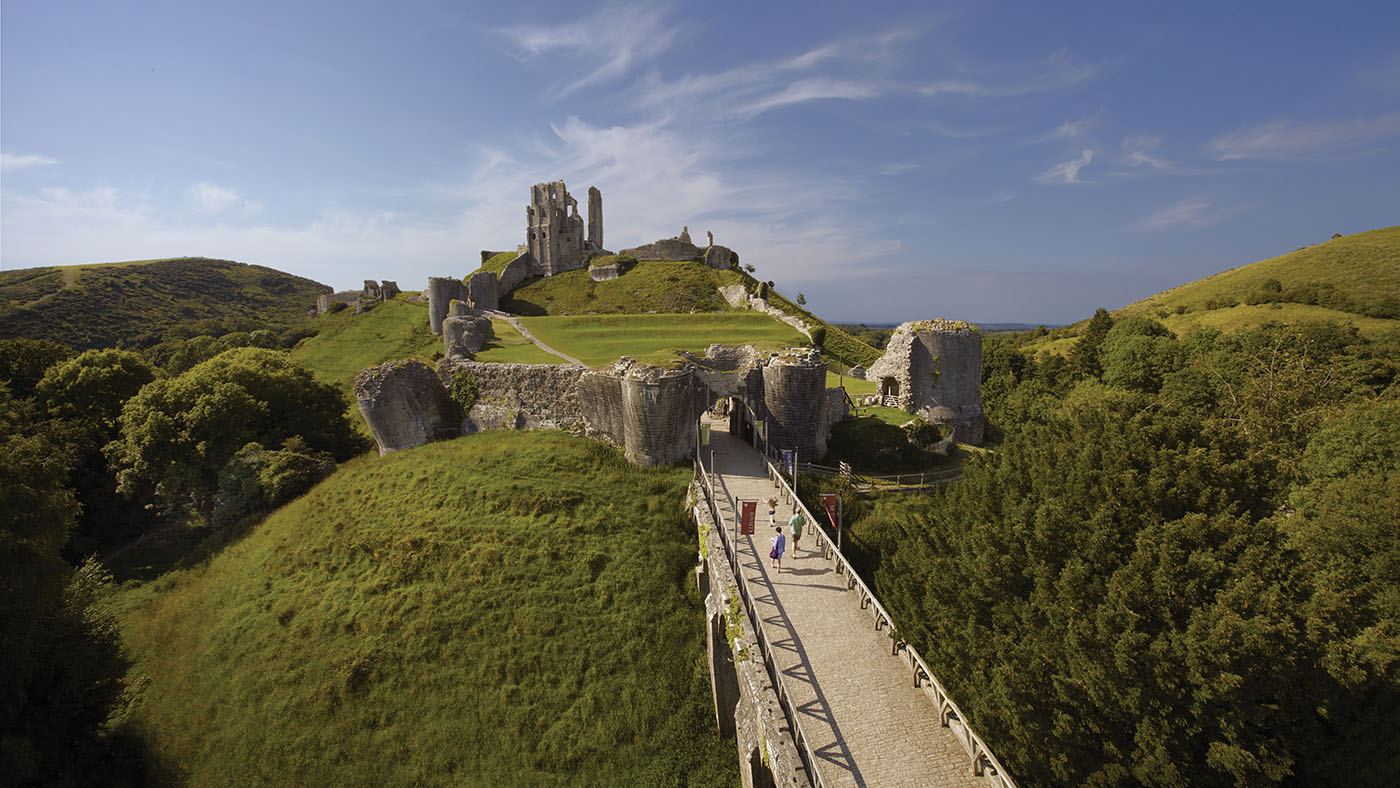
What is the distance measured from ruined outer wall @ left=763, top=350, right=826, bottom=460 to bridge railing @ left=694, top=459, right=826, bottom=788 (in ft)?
15.3

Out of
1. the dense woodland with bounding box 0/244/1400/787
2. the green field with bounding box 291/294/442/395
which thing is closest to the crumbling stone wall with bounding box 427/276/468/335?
the green field with bounding box 291/294/442/395

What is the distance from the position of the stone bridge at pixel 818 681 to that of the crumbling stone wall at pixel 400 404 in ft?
Answer: 48.5

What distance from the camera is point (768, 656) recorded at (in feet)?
32.8

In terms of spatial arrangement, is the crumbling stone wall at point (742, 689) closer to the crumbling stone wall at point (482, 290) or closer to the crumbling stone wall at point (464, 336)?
the crumbling stone wall at point (464, 336)

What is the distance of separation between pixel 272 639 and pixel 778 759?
47.6 feet

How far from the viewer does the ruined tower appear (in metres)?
54.1

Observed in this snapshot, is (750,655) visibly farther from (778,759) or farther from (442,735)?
(442,735)

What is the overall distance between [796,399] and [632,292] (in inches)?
1218

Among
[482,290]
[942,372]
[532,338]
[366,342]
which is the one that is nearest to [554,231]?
[482,290]

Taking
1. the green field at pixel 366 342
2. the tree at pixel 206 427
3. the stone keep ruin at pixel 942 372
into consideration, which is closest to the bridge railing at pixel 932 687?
the stone keep ruin at pixel 942 372

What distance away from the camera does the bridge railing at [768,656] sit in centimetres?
779

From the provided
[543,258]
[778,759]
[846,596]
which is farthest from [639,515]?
[543,258]

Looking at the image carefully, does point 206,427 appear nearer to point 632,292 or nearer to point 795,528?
point 795,528

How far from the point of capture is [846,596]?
1185 cm
